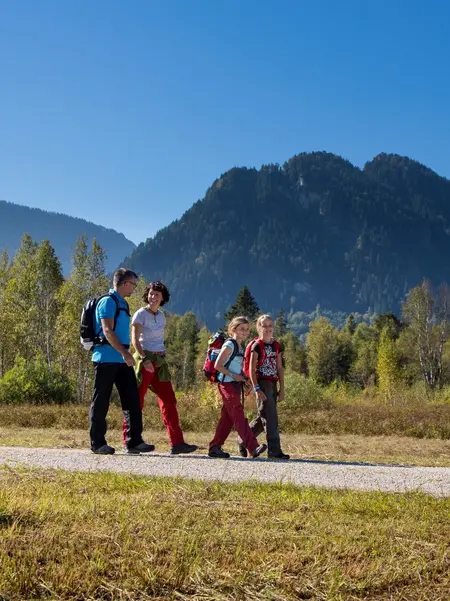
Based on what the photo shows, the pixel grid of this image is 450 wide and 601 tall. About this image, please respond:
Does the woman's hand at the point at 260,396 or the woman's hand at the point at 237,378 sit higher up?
the woman's hand at the point at 237,378

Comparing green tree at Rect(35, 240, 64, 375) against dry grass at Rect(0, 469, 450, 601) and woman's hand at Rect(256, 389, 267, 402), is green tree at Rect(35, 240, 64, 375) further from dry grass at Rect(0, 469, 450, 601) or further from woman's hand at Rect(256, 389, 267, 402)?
dry grass at Rect(0, 469, 450, 601)

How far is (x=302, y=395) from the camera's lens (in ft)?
93.2

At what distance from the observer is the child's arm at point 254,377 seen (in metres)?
8.66

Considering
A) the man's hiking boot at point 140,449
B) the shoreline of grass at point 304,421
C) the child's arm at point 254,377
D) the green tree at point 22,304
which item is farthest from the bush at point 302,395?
the green tree at point 22,304

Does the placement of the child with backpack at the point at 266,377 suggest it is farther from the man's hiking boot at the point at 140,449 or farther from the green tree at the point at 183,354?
the green tree at the point at 183,354

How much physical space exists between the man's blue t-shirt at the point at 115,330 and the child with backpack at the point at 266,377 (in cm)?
176

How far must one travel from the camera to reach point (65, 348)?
49.0 metres

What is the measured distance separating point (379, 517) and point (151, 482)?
1.93 m

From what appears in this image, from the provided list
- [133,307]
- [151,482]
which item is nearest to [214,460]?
[151,482]

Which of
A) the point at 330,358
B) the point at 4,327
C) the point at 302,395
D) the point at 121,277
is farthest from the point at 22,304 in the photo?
the point at 330,358

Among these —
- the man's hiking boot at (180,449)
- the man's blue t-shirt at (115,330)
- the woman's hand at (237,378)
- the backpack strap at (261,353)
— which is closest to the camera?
the man's blue t-shirt at (115,330)

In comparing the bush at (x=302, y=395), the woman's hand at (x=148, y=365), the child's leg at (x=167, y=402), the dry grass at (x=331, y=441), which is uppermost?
the woman's hand at (x=148, y=365)

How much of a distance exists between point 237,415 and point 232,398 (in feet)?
0.84

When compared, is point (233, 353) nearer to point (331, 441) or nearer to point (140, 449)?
point (140, 449)
